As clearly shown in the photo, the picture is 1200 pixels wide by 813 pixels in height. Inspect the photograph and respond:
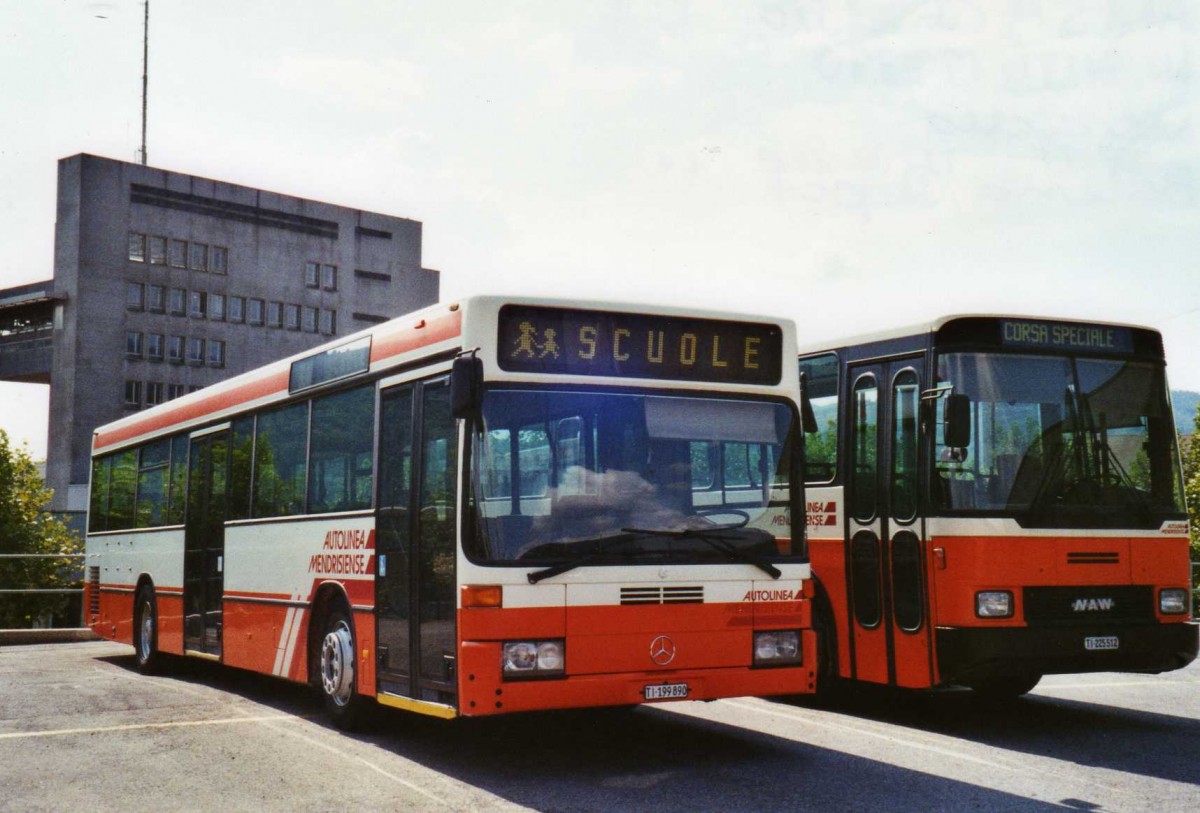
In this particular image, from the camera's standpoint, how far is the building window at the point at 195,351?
98.7 metres

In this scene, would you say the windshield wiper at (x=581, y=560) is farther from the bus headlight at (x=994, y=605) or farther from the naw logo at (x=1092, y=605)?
the naw logo at (x=1092, y=605)

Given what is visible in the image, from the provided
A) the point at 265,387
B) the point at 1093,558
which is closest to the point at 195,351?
the point at 265,387

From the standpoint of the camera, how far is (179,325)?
97.8 meters

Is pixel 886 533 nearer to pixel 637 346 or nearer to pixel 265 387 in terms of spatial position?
pixel 637 346

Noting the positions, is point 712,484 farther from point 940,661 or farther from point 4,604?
point 4,604

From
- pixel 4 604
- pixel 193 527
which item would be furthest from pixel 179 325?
pixel 193 527

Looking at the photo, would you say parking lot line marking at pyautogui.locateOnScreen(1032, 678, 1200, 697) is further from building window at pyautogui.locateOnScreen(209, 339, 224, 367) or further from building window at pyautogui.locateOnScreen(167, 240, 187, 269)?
building window at pyautogui.locateOnScreen(209, 339, 224, 367)

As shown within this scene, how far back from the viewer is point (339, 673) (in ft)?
34.6

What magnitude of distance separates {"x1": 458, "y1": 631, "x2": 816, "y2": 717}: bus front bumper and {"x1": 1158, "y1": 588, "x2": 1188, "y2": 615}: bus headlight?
325cm

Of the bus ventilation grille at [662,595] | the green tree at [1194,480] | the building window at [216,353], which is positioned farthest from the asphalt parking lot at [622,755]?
the building window at [216,353]

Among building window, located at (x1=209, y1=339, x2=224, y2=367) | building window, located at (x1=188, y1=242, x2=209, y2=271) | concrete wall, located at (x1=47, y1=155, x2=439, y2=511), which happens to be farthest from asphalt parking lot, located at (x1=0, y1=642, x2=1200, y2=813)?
building window, located at (x1=209, y1=339, x2=224, y2=367)

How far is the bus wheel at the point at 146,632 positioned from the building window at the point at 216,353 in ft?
285

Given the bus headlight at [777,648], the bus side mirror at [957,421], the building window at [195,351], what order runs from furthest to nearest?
the building window at [195,351], the bus side mirror at [957,421], the bus headlight at [777,648]

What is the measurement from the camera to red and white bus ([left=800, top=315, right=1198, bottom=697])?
10.1 metres
